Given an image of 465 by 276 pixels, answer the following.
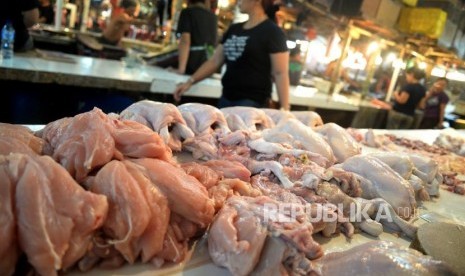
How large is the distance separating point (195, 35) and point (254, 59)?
8.25 ft

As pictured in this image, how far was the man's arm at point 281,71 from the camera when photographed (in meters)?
4.35

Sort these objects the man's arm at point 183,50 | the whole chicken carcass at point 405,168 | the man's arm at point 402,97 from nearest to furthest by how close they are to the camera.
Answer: the whole chicken carcass at point 405,168, the man's arm at point 183,50, the man's arm at point 402,97

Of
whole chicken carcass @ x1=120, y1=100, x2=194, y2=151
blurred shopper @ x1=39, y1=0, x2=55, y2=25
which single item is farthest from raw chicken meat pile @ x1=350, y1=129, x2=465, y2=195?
blurred shopper @ x1=39, y1=0, x2=55, y2=25

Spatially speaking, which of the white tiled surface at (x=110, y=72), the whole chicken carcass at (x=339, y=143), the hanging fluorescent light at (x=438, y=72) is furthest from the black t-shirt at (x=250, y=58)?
the hanging fluorescent light at (x=438, y=72)

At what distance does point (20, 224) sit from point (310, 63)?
18320 mm

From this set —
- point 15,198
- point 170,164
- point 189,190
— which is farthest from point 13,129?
point 189,190

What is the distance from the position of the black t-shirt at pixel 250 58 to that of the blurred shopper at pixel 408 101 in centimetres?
769

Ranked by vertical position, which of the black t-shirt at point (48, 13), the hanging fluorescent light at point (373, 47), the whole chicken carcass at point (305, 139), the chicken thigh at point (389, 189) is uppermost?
the hanging fluorescent light at point (373, 47)

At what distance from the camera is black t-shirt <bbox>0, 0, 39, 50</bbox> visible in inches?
182

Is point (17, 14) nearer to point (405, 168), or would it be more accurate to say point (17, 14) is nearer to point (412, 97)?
point (405, 168)

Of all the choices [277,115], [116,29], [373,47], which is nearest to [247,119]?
[277,115]

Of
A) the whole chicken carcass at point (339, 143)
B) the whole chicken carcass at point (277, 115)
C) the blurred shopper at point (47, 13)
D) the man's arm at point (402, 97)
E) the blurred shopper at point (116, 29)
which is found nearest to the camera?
the whole chicken carcass at point (339, 143)

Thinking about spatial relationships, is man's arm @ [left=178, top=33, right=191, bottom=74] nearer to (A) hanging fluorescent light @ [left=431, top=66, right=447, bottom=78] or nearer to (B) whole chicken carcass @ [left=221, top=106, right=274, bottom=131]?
(B) whole chicken carcass @ [left=221, top=106, right=274, bottom=131]

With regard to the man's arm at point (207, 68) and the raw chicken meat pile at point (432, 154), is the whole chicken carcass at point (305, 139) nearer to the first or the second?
the raw chicken meat pile at point (432, 154)
